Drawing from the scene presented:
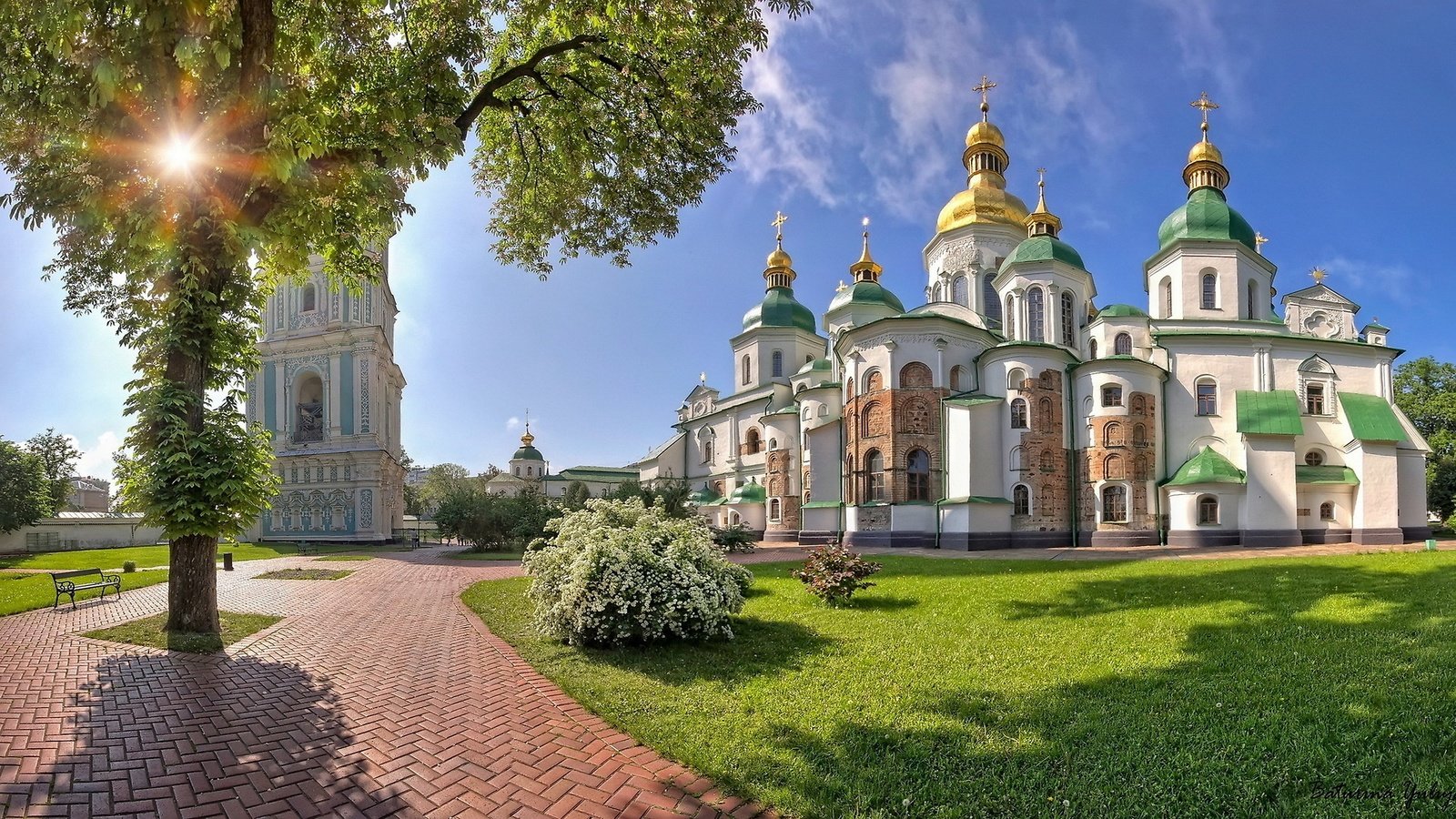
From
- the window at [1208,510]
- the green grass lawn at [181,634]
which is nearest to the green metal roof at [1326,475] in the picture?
the window at [1208,510]

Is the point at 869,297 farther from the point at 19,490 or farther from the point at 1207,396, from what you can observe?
the point at 19,490

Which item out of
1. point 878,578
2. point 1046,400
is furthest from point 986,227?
point 878,578

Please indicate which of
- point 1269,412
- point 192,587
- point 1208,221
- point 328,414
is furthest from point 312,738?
point 328,414

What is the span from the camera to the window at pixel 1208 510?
82.9ft

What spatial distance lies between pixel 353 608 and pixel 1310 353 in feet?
112

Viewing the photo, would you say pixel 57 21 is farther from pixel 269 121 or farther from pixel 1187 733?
pixel 1187 733

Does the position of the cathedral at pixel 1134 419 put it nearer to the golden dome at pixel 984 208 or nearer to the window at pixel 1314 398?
the window at pixel 1314 398

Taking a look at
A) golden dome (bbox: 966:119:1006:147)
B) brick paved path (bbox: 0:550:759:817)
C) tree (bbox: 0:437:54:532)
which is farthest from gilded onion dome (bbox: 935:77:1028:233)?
tree (bbox: 0:437:54:532)

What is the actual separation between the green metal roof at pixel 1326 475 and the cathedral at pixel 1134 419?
0.06 meters

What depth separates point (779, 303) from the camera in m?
43.2

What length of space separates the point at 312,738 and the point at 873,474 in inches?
931

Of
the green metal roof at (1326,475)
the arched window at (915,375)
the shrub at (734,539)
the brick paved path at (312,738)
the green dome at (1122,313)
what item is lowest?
the shrub at (734,539)

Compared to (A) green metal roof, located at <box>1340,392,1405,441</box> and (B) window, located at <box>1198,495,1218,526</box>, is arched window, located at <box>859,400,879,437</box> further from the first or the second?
(A) green metal roof, located at <box>1340,392,1405,441</box>

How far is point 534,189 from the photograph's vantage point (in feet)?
40.0
